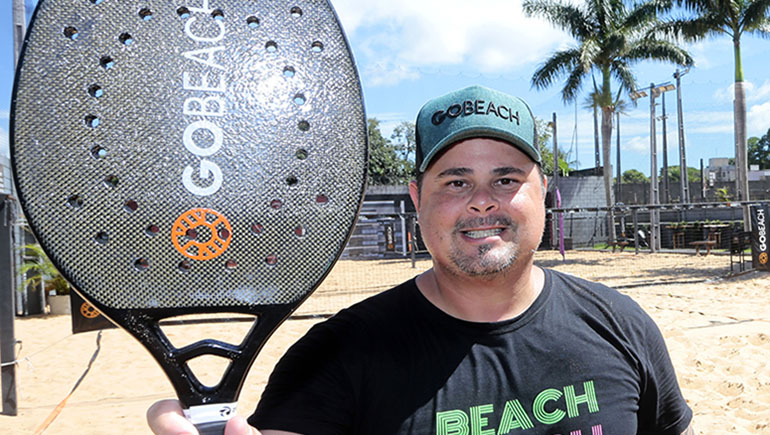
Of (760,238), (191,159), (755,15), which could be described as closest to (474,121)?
(191,159)

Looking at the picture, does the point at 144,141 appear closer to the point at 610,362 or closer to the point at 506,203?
the point at 506,203

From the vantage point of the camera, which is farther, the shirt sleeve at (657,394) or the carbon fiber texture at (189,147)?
the shirt sleeve at (657,394)

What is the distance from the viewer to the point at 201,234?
0.89 meters

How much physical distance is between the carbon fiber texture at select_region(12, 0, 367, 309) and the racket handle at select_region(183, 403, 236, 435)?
155 millimetres

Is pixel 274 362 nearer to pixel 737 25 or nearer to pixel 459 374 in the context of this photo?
pixel 459 374

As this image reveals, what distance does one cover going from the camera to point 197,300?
35.1 inches

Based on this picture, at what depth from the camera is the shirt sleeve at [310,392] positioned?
108 cm

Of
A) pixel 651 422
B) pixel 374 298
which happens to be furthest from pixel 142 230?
pixel 651 422

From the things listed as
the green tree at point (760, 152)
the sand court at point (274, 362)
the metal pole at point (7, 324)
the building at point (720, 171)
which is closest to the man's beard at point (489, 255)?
the sand court at point (274, 362)

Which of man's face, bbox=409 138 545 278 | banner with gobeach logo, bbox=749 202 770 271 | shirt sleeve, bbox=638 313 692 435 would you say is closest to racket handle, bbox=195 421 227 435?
man's face, bbox=409 138 545 278

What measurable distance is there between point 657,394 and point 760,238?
12128 millimetres

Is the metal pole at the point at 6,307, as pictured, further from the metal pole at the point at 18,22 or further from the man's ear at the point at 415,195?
the man's ear at the point at 415,195

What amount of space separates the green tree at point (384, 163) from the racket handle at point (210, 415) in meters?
35.2

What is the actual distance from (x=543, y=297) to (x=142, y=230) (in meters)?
0.91
